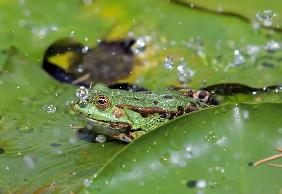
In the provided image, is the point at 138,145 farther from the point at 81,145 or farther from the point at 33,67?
the point at 33,67

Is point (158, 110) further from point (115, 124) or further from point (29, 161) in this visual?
point (29, 161)

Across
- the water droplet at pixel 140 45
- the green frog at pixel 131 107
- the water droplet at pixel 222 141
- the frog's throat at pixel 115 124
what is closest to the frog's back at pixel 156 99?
the green frog at pixel 131 107

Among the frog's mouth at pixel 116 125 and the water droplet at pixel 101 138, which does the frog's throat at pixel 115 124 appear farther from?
the water droplet at pixel 101 138

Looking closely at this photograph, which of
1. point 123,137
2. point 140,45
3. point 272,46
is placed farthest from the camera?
point 140,45

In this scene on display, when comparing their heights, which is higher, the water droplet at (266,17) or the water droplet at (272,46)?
the water droplet at (266,17)

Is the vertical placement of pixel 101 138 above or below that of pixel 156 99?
below

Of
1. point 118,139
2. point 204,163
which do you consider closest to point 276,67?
point 118,139

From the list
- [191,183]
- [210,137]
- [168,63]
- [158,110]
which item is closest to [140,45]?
[168,63]

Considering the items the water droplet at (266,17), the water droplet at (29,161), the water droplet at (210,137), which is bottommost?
the water droplet at (29,161)
